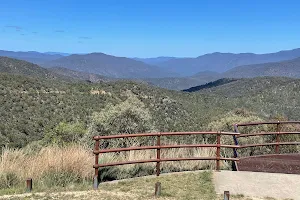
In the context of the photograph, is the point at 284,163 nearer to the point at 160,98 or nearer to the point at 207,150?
the point at 207,150

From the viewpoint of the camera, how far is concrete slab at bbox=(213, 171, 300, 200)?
7155 millimetres

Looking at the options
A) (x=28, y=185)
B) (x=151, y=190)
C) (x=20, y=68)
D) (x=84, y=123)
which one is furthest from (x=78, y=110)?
(x=20, y=68)

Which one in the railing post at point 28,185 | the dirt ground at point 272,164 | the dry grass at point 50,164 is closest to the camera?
the railing post at point 28,185

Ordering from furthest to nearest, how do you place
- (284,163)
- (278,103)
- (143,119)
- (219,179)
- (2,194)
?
(278,103) → (143,119) → (284,163) → (219,179) → (2,194)

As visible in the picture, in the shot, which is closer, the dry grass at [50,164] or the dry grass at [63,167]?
the dry grass at [63,167]

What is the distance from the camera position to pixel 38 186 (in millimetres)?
7477

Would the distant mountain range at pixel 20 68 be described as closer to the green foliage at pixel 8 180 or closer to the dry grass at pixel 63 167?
the dry grass at pixel 63 167

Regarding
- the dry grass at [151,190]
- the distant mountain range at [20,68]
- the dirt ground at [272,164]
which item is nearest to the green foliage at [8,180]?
the dry grass at [151,190]

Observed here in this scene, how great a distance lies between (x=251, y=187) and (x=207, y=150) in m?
2.75

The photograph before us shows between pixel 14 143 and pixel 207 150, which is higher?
pixel 207 150

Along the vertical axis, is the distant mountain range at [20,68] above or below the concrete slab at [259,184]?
above

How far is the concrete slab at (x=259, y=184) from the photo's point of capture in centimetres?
716

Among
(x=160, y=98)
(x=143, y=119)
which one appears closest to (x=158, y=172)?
(x=143, y=119)

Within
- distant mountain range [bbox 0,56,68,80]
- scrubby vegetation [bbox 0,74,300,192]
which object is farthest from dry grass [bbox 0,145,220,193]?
distant mountain range [bbox 0,56,68,80]
